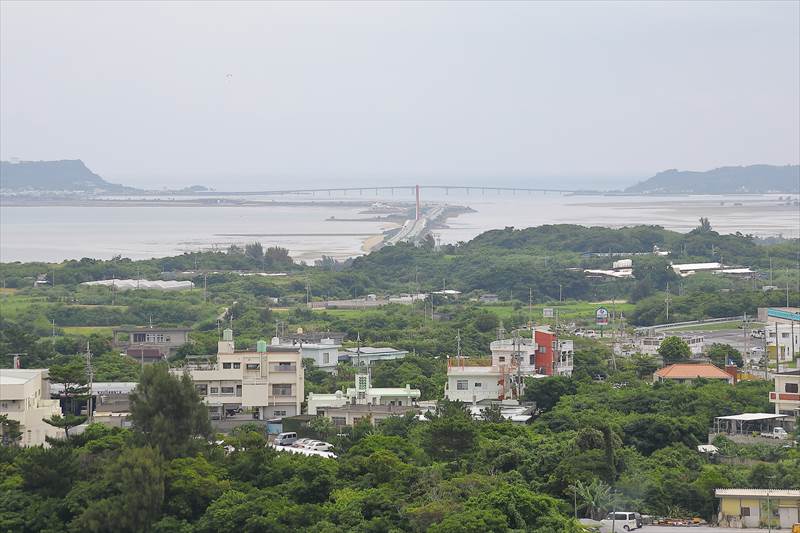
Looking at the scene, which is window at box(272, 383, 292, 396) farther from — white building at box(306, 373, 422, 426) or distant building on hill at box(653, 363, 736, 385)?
distant building on hill at box(653, 363, 736, 385)

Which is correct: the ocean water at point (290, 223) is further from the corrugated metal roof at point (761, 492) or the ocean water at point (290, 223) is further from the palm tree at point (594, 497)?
the corrugated metal roof at point (761, 492)

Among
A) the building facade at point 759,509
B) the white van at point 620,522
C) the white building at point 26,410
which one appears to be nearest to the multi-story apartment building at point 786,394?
the building facade at point 759,509

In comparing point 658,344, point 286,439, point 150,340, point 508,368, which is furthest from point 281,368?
point 658,344

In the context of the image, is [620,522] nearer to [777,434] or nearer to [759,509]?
[759,509]

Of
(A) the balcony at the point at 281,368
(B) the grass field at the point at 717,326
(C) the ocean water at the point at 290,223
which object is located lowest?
(C) the ocean water at the point at 290,223

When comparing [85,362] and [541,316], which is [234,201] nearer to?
[541,316]

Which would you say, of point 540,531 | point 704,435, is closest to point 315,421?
point 704,435
